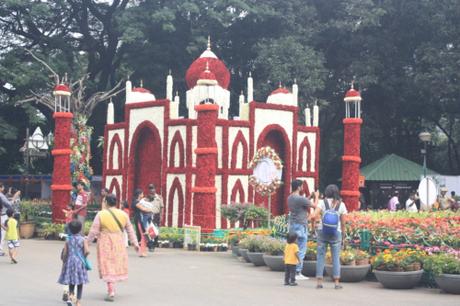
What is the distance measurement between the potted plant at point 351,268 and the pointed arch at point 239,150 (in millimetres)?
12529

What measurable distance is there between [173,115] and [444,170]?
25369 millimetres

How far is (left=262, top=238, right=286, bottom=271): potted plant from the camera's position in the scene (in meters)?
14.9

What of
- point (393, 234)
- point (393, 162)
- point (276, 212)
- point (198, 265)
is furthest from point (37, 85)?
point (393, 234)

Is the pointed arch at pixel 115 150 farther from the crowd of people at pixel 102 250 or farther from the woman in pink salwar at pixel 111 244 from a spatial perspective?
the woman in pink salwar at pixel 111 244

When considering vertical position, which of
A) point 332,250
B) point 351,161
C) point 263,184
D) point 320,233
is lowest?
point 332,250

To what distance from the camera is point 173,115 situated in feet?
86.6

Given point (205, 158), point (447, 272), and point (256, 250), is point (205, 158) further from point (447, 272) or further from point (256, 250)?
point (447, 272)

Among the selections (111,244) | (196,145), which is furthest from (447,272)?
(196,145)

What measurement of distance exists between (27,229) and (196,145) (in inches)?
258

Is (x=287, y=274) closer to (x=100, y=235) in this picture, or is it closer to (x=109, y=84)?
(x=100, y=235)

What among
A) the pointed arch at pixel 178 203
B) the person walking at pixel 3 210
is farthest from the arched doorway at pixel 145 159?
the person walking at pixel 3 210

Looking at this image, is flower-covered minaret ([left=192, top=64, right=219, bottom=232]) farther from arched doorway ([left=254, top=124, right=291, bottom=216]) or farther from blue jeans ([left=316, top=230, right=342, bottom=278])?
blue jeans ([left=316, top=230, right=342, bottom=278])

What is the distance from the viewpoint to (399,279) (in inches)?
491

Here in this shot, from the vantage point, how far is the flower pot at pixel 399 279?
12.4 meters
